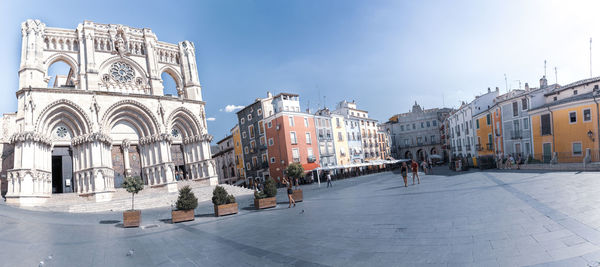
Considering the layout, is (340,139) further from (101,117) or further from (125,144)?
(101,117)

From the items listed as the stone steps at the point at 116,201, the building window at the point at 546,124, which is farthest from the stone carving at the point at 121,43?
the building window at the point at 546,124

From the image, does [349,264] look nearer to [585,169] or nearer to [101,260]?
[101,260]

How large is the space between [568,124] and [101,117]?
Answer: 43261mm

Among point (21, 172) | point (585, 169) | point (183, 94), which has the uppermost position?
point (183, 94)

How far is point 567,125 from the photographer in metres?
29.3

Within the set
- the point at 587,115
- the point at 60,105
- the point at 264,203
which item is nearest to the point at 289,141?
the point at 60,105

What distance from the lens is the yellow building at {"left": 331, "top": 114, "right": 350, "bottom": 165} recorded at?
52.5 metres

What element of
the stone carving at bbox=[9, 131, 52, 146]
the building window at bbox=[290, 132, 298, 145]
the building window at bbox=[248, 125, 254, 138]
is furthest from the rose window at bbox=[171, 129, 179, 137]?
the building window at bbox=[248, 125, 254, 138]

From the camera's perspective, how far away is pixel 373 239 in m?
7.62

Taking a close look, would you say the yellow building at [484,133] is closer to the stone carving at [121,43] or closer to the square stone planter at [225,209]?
the square stone planter at [225,209]

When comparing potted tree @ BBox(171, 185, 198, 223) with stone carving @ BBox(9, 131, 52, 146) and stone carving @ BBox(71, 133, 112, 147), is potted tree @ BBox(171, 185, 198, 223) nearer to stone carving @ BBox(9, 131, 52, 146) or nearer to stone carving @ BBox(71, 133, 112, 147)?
stone carving @ BBox(71, 133, 112, 147)

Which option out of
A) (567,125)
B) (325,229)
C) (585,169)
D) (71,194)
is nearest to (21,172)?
(71,194)

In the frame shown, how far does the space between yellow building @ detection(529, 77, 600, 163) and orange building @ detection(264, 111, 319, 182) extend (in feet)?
89.3

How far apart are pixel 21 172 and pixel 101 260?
2055 cm
